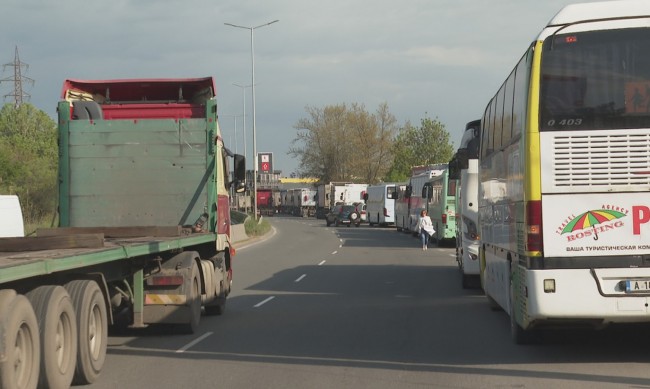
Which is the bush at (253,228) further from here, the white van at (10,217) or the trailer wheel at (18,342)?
the trailer wheel at (18,342)

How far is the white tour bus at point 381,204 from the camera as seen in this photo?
65000 millimetres

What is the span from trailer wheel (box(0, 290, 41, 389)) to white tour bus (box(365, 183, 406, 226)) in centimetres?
5554

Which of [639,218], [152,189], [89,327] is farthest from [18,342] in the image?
[152,189]

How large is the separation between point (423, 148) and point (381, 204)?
26.2 metres

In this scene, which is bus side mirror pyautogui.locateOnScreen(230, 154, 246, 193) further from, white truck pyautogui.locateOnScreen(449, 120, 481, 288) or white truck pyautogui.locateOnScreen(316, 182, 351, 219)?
white truck pyautogui.locateOnScreen(316, 182, 351, 219)

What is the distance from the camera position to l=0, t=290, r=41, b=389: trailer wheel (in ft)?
22.6

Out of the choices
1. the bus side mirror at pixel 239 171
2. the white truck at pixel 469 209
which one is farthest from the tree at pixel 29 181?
the bus side mirror at pixel 239 171

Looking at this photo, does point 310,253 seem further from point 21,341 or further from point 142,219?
point 21,341

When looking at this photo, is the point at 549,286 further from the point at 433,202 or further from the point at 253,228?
the point at 253,228

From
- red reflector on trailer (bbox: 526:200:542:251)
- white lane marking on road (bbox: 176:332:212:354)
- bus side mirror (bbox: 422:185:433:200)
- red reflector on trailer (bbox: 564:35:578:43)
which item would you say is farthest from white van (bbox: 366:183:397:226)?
red reflector on trailer (bbox: 526:200:542:251)

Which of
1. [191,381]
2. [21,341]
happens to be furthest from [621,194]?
[21,341]

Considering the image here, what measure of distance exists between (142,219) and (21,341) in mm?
7077

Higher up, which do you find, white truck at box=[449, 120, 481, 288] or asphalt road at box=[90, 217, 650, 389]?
white truck at box=[449, 120, 481, 288]

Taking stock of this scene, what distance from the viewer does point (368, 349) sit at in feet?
37.2
